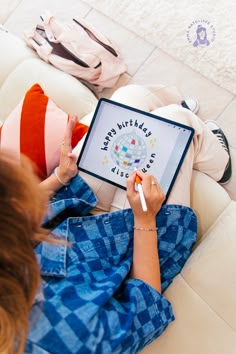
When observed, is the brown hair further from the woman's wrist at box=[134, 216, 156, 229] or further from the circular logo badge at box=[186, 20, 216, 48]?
the circular logo badge at box=[186, 20, 216, 48]

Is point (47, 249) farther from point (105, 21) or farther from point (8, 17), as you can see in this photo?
point (8, 17)

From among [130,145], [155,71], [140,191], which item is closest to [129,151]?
[130,145]

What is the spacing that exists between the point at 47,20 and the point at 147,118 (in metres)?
0.81

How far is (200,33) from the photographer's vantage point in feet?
5.07

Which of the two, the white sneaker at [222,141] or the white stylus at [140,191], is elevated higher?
the white sneaker at [222,141]

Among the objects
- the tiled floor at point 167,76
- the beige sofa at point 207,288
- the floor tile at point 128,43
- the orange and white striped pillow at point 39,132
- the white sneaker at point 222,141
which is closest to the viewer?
the beige sofa at point 207,288

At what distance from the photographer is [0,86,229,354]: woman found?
25.2 inches

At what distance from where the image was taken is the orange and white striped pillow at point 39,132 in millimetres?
1206

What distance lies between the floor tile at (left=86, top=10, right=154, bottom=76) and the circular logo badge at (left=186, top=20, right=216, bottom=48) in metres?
0.17

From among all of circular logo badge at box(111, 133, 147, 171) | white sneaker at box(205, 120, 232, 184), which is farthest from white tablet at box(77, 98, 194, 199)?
white sneaker at box(205, 120, 232, 184)

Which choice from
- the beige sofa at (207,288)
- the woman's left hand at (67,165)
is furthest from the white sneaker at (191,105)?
the woman's left hand at (67,165)

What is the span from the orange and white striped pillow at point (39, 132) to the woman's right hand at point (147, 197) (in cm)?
30

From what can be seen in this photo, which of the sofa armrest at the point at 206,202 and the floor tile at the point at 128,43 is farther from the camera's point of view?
the floor tile at the point at 128,43

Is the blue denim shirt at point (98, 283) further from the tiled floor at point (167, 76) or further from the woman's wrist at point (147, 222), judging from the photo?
the tiled floor at point (167, 76)
